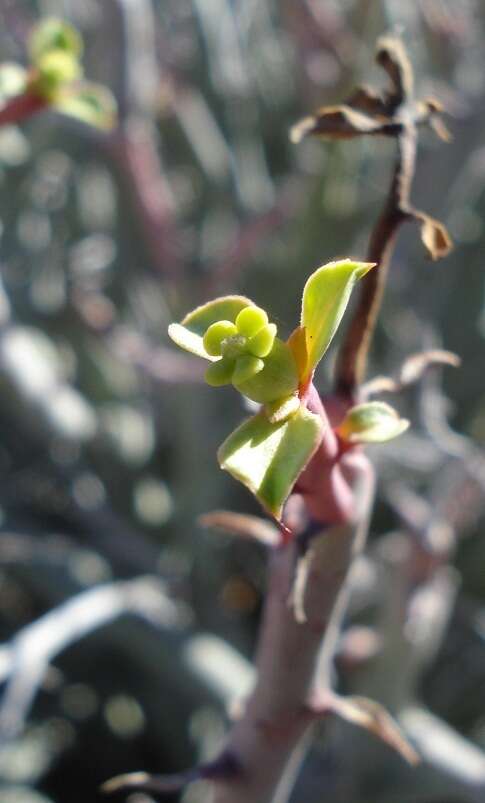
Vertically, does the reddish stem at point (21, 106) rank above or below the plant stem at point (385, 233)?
above

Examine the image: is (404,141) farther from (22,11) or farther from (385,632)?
(22,11)

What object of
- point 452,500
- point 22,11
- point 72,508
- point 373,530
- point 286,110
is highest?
point 22,11

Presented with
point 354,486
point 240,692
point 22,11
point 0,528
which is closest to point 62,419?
point 0,528

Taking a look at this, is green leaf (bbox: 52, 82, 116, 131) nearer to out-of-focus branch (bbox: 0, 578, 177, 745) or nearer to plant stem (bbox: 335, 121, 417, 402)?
plant stem (bbox: 335, 121, 417, 402)

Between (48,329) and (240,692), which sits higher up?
(48,329)

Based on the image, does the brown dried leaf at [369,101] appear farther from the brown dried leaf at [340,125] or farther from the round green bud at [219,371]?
the round green bud at [219,371]

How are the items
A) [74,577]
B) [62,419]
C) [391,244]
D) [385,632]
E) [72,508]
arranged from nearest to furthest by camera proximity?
[391,244]
[385,632]
[74,577]
[62,419]
[72,508]

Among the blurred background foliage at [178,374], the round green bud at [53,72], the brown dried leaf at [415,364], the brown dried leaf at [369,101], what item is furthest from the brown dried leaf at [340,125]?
the blurred background foliage at [178,374]


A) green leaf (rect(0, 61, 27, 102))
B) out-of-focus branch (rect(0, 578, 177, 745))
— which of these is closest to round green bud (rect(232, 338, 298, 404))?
green leaf (rect(0, 61, 27, 102))
